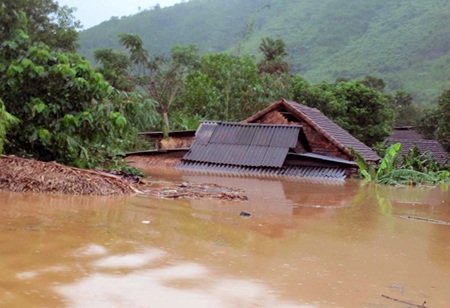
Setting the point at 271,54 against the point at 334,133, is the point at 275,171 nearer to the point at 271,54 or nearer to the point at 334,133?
the point at 334,133

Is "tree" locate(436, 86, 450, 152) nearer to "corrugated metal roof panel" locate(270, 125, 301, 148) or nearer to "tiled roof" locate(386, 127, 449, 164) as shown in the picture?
"tiled roof" locate(386, 127, 449, 164)

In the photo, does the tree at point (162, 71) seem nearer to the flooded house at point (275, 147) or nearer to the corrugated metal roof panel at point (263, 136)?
the flooded house at point (275, 147)

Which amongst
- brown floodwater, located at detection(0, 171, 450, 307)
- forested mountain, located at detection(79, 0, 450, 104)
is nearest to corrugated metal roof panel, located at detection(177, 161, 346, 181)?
brown floodwater, located at detection(0, 171, 450, 307)

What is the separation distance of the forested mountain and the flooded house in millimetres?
29573

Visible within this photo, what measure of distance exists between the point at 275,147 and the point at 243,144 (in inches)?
52.1

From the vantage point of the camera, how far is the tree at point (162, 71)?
33.5 meters

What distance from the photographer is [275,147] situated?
814 inches

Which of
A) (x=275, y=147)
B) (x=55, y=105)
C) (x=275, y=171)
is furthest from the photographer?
(x=275, y=147)

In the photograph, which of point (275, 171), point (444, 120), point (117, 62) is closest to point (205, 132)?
point (275, 171)

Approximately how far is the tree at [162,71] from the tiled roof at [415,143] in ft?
40.7

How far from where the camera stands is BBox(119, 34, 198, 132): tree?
3347cm

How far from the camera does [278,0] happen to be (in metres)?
75.3

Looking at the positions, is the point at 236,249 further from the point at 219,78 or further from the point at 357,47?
the point at 357,47

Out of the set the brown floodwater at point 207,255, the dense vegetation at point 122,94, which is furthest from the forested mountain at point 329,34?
the brown floodwater at point 207,255
